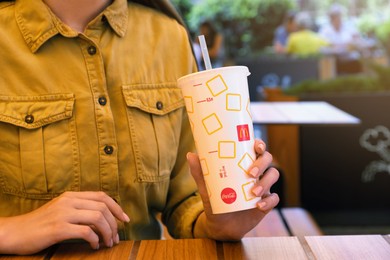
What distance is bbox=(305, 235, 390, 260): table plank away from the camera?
1.21 metres

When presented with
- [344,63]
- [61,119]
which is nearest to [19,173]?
[61,119]

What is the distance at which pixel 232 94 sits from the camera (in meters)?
1.18

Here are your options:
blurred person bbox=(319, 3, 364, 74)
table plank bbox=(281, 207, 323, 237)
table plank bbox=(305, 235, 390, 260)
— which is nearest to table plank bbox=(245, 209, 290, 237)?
table plank bbox=(281, 207, 323, 237)

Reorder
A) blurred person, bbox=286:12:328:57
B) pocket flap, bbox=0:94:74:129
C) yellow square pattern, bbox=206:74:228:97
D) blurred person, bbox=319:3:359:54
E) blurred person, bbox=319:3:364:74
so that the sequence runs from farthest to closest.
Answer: blurred person, bbox=319:3:359:54
blurred person, bbox=319:3:364:74
blurred person, bbox=286:12:328:57
pocket flap, bbox=0:94:74:129
yellow square pattern, bbox=206:74:228:97

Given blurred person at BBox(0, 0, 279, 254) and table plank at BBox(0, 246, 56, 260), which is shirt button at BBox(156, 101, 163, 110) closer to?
blurred person at BBox(0, 0, 279, 254)

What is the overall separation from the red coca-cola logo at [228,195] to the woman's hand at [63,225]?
24 centimetres

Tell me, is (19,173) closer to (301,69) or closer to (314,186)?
(314,186)

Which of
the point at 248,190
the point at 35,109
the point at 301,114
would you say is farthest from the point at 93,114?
the point at 301,114

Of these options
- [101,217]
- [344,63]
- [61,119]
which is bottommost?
[344,63]

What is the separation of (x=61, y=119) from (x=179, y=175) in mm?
343

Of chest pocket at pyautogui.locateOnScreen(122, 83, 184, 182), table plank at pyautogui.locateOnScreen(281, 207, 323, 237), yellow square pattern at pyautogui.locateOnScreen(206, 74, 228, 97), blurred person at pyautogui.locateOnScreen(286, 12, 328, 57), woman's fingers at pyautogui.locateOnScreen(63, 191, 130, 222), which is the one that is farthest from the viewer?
blurred person at pyautogui.locateOnScreen(286, 12, 328, 57)

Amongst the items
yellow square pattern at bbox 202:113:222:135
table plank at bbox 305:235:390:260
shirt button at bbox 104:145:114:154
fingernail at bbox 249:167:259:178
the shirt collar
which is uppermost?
the shirt collar

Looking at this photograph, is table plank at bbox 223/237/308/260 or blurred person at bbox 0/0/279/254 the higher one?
blurred person at bbox 0/0/279/254

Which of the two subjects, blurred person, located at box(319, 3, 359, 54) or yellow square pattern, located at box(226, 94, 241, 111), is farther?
blurred person, located at box(319, 3, 359, 54)
